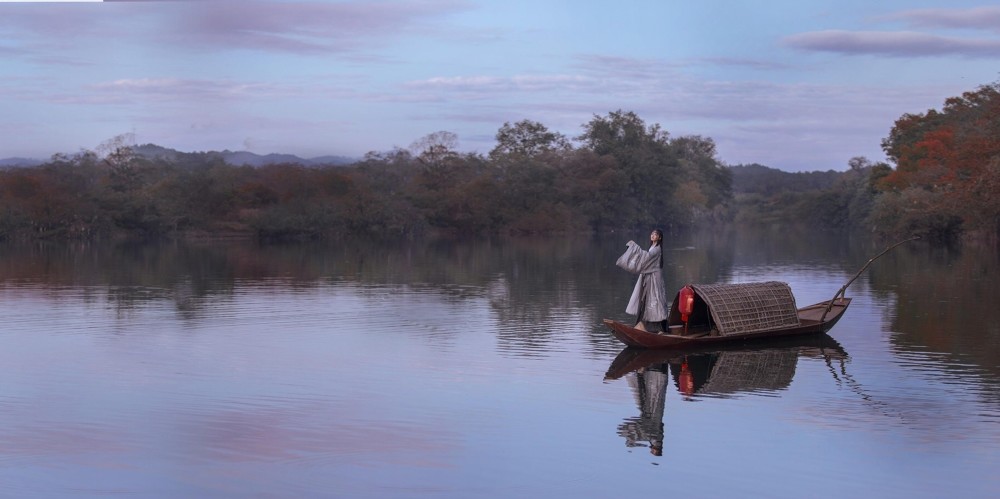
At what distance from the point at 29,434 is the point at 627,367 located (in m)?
7.31

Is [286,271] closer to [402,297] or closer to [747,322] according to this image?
[402,297]

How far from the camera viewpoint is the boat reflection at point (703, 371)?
1133 centimetres

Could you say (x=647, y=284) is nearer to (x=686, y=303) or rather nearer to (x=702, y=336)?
(x=686, y=303)

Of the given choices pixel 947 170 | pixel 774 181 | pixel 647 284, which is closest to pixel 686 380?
pixel 647 284

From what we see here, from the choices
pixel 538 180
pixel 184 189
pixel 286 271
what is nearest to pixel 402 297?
pixel 286 271

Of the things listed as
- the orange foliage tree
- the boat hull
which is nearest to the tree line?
the orange foliage tree

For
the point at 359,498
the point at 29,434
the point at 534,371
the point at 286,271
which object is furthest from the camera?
the point at 286,271

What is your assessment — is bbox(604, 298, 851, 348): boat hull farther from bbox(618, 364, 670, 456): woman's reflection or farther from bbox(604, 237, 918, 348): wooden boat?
bbox(618, 364, 670, 456): woman's reflection

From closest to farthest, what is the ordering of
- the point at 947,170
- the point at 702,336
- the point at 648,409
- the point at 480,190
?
1. the point at 648,409
2. the point at 702,336
3. the point at 947,170
4. the point at 480,190

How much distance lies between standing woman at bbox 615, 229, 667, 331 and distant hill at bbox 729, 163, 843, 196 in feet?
530

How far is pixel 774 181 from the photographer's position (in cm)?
18675

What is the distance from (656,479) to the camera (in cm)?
905

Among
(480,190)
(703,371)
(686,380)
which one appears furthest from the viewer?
(480,190)

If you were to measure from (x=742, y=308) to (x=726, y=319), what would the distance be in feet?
1.65
